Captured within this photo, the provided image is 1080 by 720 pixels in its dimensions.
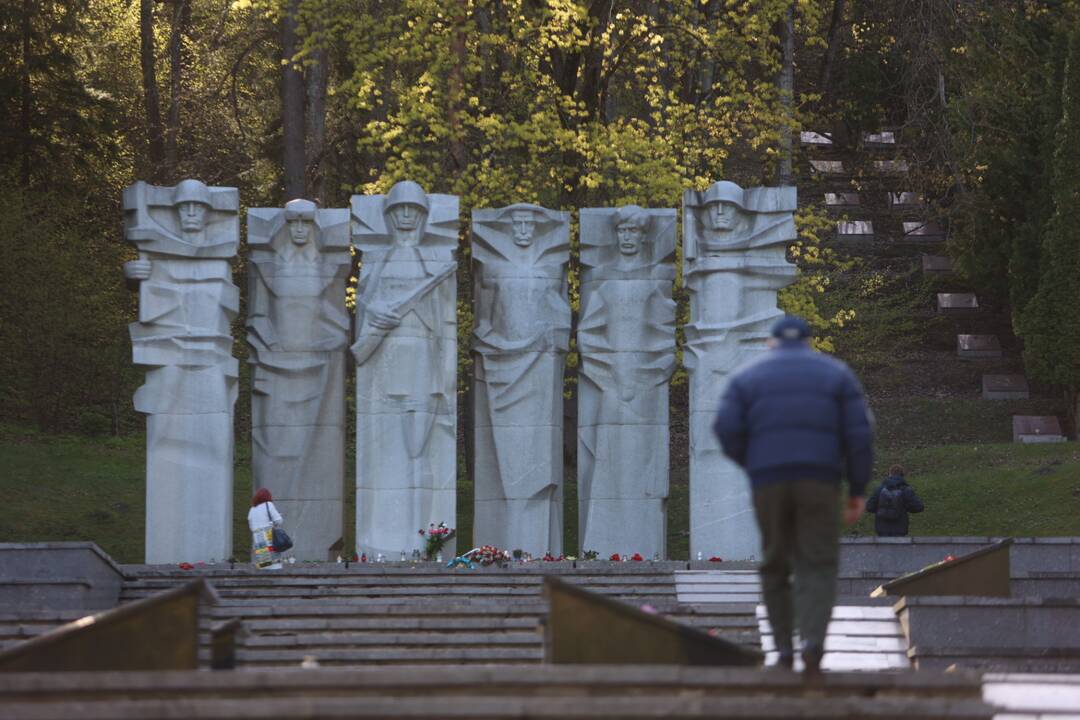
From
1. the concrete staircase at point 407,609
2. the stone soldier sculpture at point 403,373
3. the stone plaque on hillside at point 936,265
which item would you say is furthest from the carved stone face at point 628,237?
the stone plaque on hillside at point 936,265

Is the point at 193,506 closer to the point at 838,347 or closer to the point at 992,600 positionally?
the point at 992,600

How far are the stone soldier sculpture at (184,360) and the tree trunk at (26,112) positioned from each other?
44.8 ft

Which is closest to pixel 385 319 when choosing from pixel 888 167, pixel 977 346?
pixel 977 346

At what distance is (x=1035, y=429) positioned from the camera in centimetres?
2938

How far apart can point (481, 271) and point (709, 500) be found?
11.3 ft

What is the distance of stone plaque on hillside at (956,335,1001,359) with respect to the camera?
34500 mm

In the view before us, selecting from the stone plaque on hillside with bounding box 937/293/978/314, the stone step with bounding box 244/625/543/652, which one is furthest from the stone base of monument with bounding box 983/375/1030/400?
the stone step with bounding box 244/625/543/652

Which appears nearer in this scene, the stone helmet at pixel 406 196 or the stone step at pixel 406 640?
the stone step at pixel 406 640

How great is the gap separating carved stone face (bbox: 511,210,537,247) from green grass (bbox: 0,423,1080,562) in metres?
5.94

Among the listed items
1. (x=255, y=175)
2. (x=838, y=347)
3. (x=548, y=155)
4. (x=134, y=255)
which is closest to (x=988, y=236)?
(x=838, y=347)

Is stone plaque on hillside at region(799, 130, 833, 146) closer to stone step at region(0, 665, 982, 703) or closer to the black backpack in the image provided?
the black backpack

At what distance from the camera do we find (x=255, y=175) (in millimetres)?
32656

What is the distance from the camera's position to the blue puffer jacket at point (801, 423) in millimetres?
7969

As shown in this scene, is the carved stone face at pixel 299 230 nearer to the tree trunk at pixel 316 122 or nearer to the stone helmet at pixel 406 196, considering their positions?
the stone helmet at pixel 406 196
